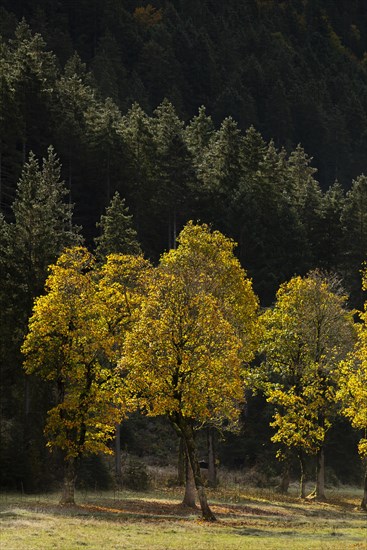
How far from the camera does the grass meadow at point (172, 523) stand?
3144 cm

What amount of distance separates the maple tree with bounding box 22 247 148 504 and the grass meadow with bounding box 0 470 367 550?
3.74 meters

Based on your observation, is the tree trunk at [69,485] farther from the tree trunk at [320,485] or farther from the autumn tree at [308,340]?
the tree trunk at [320,485]

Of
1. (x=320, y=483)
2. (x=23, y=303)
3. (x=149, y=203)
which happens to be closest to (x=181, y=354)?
(x=23, y=303)

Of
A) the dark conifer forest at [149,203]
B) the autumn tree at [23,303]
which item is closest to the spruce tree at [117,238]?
the dark conifer forest at [149,203]

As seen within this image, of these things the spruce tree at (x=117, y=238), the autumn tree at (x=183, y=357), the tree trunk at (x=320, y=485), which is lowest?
the tree trunk at (x=320, y=485)

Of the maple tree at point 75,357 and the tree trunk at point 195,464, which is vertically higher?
the maple tree at point 75,357

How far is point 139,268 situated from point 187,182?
4167 centimetres

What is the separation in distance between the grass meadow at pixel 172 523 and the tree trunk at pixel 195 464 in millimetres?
635

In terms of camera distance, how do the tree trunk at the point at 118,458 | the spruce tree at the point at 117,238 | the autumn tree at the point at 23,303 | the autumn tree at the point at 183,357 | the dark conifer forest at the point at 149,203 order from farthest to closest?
the spruce tree at the point at 117,238, the dark conifer forest at the point at 149,203, the tree trunk at the point at 118,458, the autumn tree at the point at 23,303, the autumn tree at the point at 183,357

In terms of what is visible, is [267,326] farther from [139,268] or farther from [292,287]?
[139,268]

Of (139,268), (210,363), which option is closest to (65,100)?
(139,268)

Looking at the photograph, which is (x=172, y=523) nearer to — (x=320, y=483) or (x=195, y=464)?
(x=195, y=464)

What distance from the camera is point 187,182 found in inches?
3664

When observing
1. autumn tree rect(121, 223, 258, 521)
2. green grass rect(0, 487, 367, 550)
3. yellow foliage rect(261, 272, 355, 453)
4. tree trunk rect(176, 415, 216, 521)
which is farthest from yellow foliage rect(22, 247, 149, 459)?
yellow foliage rect(261, 272, 355, 453)
